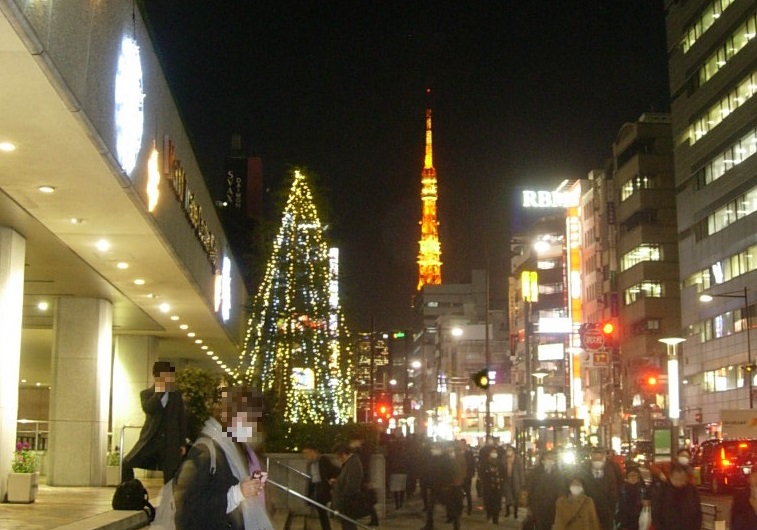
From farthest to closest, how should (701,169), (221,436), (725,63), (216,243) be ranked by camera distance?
(701,169) → (725,63) → (216,243) → (221,436)

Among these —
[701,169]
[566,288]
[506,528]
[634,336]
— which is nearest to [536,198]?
[566,288]

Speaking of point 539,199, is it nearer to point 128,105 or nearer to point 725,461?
point 725,461

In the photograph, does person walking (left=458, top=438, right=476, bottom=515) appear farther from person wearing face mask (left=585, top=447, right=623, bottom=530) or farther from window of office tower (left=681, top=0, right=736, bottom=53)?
window of office tower (left=681, top=0, right=736, bottom=53)

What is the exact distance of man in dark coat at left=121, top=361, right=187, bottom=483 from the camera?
9.66 meters

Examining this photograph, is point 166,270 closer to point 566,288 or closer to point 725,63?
point 725,63

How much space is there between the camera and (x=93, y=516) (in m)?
15.2

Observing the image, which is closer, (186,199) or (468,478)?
(186,199)

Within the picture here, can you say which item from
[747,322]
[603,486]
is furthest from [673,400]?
[747,322]

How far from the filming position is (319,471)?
17672mm

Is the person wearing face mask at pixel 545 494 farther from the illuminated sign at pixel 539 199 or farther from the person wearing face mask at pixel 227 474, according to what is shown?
the illuminated sign at pixel 539 199

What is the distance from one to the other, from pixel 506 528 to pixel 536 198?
127 metres

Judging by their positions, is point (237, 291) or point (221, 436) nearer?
point (221, 436)

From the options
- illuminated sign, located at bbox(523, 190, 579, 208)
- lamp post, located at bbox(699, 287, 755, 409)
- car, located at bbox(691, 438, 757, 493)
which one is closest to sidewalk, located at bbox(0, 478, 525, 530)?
car, located at bbox(691, 438, 757, 493)

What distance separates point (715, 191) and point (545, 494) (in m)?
56.1
